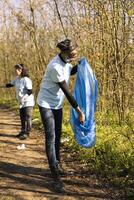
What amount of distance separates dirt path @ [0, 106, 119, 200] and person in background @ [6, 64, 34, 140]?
3.93ft

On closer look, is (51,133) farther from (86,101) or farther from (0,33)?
(0,33)

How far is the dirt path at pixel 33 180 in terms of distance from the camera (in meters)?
5.60

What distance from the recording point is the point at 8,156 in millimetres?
7859

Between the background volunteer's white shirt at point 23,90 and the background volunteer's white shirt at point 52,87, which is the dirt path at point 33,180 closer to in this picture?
the background volunteer's white shirt at point 52,87

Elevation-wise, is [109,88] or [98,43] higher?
[98,43]

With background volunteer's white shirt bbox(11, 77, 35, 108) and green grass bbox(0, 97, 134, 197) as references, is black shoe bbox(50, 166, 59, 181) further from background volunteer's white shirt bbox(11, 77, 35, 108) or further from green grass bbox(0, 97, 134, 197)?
background volunteer's white shirt bbox(11, 77, 35, 108)

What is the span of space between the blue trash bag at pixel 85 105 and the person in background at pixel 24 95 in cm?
354

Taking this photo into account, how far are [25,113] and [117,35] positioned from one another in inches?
116

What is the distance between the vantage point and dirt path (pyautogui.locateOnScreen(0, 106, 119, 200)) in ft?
18.4

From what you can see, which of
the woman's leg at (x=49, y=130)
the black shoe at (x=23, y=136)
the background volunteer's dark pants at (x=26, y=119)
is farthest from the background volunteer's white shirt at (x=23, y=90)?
the woman's leg at (x=49, y=130)

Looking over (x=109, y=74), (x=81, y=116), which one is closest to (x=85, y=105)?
(x=81, y=116)

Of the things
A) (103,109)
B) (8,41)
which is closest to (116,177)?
(103,109)

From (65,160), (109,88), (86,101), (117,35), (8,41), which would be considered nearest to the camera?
(86,101)

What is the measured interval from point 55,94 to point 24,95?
162 inches
